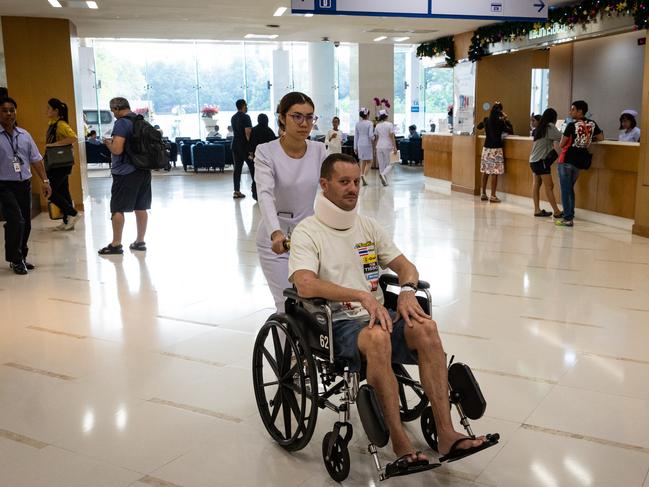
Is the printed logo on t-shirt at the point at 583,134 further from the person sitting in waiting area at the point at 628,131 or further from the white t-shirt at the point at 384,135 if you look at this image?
the white t-shirt at the point at 384,135

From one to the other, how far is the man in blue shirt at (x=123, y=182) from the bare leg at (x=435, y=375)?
510 centimetres

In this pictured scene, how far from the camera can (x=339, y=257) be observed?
2867 mm

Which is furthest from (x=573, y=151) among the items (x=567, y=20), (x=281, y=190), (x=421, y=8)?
(x=281, y=190)

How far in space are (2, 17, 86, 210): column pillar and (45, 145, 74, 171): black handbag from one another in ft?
7.59

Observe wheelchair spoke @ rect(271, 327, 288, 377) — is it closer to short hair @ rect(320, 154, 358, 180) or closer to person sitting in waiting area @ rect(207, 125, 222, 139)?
short hair @ rect(320, 154, 358, 180)

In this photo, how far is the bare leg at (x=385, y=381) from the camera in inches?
98.1

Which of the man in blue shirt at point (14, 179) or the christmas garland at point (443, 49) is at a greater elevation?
the christmas garland at point (443, 49)

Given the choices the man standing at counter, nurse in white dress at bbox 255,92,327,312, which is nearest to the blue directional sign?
the man standing at counter

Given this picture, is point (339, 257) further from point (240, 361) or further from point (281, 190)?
point (240, 361)

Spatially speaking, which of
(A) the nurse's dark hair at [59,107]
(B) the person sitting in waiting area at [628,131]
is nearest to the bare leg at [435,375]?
(A) the nurse's dark hair at [59,107]

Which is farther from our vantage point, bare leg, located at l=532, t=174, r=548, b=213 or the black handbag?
bare leg, located at l=532, t=174, r=548, b=213

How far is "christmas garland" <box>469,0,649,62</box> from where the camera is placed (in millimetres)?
8000

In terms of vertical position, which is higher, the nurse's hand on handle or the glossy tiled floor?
the nurse's hand on handle

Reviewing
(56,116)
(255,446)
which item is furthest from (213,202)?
(255,446)
